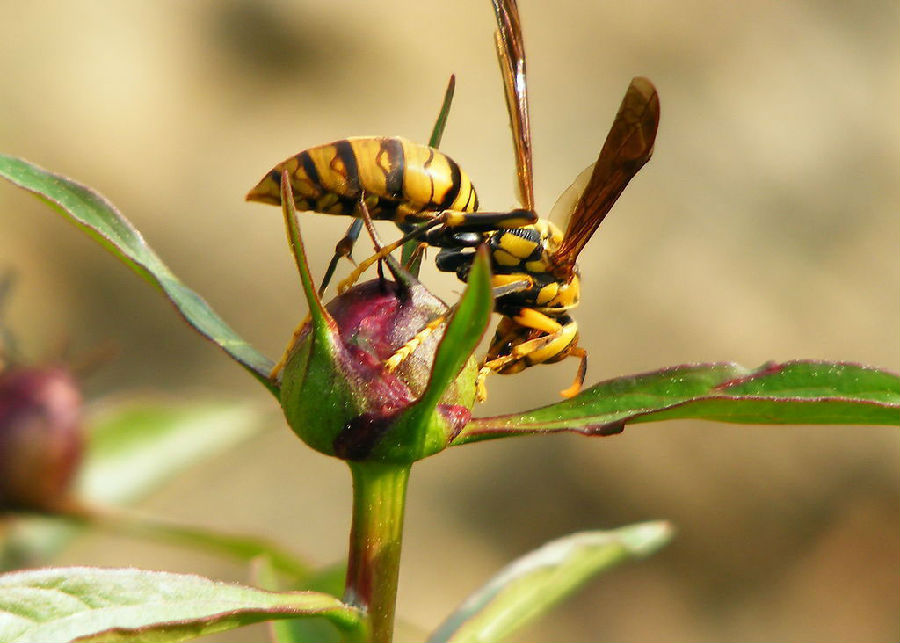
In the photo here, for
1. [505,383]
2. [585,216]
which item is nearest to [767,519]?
[505,383]

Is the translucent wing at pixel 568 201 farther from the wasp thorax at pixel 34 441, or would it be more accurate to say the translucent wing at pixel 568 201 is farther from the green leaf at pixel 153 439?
the wasp thorax at pixel 34 441

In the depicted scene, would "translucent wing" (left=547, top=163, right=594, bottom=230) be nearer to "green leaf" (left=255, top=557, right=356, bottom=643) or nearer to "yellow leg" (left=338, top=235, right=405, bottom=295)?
"yellow leg" (left=338, top=235, right=405, bottom=295)

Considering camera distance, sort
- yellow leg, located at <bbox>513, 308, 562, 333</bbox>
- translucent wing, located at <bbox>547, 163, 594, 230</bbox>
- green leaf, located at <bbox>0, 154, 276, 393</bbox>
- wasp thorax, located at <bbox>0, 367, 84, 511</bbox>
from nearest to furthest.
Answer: green leaf, located at <bbox>0, 154, 276, 393</bbox> → yellow leg, located at <bbox>513, 308, 562, 333</bbox> → translucent wing, located at <bbox>547, 163, 594, 230</bbox> → wasp thorax, located at <bbox>0, 367, 84, 511</bbox>

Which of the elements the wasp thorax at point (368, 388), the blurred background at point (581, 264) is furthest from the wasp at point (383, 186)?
the blurred background at point (581, 264)

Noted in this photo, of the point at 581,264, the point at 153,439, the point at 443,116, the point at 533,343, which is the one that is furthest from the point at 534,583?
the point at 581,264

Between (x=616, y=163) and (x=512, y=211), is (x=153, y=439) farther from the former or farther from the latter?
(x=616, y=163)

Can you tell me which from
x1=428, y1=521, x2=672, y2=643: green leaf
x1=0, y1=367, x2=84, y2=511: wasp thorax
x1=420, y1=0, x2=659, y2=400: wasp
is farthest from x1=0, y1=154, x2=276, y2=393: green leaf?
x1=0, y1=367, x2=84, y2=511: wasp thorax

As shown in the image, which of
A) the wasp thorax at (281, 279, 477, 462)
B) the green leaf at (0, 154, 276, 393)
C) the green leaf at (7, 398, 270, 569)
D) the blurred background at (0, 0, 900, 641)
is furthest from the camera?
the blurred background at (0, 0, 900, 641)

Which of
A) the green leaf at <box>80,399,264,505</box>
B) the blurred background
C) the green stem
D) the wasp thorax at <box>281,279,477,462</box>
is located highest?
the blurred background
